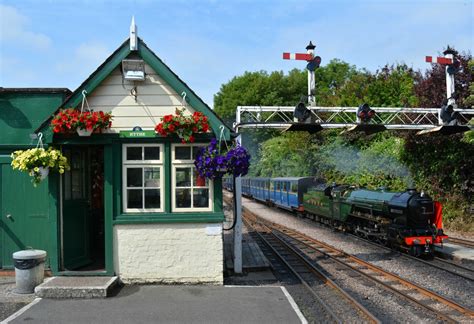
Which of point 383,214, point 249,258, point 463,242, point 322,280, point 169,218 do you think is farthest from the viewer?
point 463,242

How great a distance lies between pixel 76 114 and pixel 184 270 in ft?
11.4

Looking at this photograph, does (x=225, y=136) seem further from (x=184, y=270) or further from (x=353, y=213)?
(x=353, y=213)

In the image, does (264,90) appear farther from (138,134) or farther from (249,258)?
(138,134)

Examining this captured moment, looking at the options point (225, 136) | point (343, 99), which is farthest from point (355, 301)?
point (343, 99)

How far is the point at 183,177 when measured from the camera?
8445mm

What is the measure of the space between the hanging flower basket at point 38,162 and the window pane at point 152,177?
4.89ft

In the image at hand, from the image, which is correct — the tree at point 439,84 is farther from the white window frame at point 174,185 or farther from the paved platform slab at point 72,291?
the paved platform slab at point 72,291

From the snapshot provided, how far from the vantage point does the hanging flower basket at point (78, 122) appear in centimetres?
786

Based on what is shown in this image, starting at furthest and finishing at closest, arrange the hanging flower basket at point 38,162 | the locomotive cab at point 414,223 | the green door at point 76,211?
the locomotive cab at point 414,223
the green door at point 76,211
the hanging flower basket at point 38,162

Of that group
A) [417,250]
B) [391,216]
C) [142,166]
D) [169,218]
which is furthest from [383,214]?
[142,166]

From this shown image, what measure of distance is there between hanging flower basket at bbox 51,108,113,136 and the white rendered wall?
1.88 m

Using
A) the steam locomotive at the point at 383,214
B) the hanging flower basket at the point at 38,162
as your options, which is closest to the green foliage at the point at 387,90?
the steam locomotive at the point at 383,214

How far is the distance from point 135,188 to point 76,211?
5.13 ft

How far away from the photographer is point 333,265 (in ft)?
38.2
